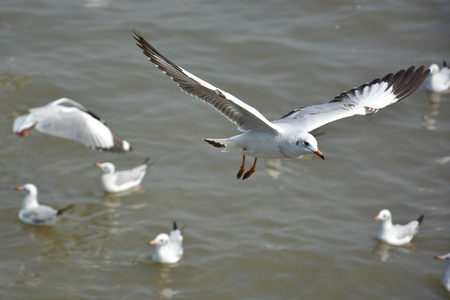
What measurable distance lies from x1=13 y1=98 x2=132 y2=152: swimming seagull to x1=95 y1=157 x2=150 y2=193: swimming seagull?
313 mm

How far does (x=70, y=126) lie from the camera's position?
388 inches

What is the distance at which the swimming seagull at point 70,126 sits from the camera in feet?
32.2

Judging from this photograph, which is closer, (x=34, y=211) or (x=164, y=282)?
(x=164, y=282)

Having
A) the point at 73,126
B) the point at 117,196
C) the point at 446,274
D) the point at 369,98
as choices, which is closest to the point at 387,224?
the point at 446,274

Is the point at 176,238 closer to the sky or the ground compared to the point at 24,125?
closer to the ground

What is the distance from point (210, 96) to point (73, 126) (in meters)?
4.85

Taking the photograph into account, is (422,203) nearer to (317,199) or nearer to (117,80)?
(317,199)

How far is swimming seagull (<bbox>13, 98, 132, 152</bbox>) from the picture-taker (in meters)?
9.81

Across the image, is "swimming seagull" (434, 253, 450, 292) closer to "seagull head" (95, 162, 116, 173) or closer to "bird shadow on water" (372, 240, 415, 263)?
"bird shadow on water" (372, 240, 415, 263)

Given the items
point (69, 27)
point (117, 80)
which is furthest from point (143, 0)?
point (117, 80)

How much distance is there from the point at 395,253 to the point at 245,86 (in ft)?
14.5

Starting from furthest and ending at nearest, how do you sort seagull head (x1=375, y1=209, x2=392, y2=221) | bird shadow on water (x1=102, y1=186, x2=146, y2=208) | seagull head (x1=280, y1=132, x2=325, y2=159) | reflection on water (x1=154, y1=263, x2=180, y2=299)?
bird shadow on water (x1=102, y1=186, x2=146, y2=208)
seagull head (x1=375, y1=209, x2=392, y2=221)
reflection on water (x1=154, y1=263, x2=180, y2=299)
seagull head (x1=280, y1=132, x2=325, y2=159)

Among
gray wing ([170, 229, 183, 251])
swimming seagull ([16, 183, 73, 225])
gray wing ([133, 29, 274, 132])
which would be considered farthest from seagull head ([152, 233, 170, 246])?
gray wing ([133, 29, 274, 132])

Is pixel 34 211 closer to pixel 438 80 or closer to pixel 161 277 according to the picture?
pixel 161 277
